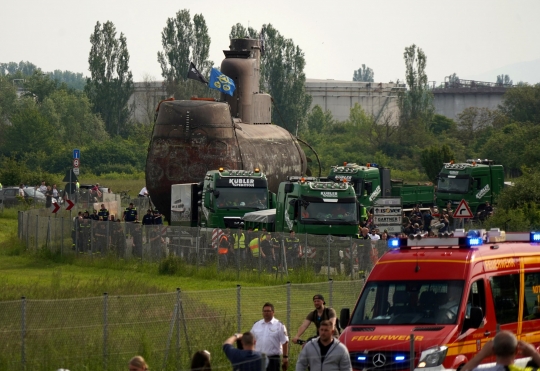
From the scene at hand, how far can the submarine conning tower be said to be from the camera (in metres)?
52.3

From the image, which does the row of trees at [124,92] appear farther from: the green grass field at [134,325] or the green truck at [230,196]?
the green grass field at [134,325]

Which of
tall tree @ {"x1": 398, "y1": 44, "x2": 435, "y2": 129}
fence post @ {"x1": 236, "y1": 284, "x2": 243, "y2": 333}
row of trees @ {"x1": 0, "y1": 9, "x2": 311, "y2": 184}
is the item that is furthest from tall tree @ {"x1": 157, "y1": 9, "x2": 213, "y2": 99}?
fence post @ {"x1": 236, "y1": 284, "x2": 243, "y2": 333}

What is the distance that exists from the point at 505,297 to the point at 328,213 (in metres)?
20.3

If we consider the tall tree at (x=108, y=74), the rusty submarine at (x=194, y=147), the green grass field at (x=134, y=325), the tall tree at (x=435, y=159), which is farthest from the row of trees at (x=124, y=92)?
the green grass field at (x=134, y=325)

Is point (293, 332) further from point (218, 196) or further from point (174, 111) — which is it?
point (174, 111)

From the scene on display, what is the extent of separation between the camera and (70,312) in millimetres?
16688

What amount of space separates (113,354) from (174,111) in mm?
26569

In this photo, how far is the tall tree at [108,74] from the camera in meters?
113

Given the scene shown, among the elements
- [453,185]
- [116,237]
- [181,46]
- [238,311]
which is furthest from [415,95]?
[238,311]

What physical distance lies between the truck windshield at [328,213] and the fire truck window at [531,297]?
19421mm

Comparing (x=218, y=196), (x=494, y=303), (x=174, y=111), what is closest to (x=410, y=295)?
(x=494, y=303)

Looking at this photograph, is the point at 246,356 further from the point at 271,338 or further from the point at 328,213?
the point at 328,213

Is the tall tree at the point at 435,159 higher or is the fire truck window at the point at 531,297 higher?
the tall tree at the point at 435,159

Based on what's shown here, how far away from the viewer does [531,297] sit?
1564cm
